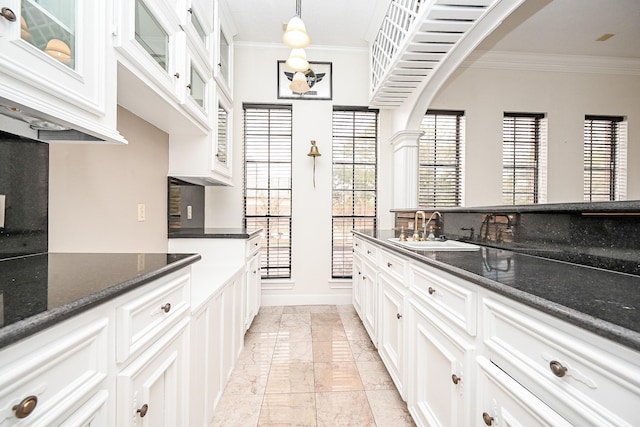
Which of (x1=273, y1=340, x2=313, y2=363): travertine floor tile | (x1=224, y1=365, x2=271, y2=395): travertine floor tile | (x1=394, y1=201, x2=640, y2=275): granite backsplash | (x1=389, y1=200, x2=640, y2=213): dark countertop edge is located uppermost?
(x1=389, y1=200, x2=640, y2=213): dark countertop edge

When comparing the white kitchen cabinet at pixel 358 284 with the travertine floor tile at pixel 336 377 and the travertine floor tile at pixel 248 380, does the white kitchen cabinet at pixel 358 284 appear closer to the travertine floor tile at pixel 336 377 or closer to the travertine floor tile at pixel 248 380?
the travertine floor tile at pixel 336 377

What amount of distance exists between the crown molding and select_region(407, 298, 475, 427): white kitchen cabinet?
3542 millimetres

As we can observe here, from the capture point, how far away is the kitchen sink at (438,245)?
167 centimetres

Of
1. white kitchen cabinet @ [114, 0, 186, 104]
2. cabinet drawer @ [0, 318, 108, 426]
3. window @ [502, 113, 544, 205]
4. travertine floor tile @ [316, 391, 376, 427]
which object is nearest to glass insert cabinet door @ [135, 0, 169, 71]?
white kitchen cabinet @ [114, 0, 186, 104]

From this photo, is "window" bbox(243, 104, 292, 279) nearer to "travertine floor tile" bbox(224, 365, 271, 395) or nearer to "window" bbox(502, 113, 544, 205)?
"travertine floor tile" bbox(224, 365, 271, 395)

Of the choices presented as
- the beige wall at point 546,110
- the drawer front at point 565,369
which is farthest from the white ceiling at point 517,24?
the drawer front at point 565,369

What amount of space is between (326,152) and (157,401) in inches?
115

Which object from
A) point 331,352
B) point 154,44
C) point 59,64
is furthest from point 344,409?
point 154,44

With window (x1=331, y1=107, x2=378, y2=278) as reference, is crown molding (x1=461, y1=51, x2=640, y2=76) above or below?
above

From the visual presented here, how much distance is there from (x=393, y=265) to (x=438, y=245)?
347 millimetres

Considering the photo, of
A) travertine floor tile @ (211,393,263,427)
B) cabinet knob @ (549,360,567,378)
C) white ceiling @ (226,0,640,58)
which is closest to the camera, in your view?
cabinet knob @ (549,360,567,378)

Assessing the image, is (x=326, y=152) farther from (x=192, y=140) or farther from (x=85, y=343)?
(x=85, y=343)

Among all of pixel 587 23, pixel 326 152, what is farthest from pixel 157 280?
pixel 587 23

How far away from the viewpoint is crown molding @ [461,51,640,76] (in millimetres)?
3625
